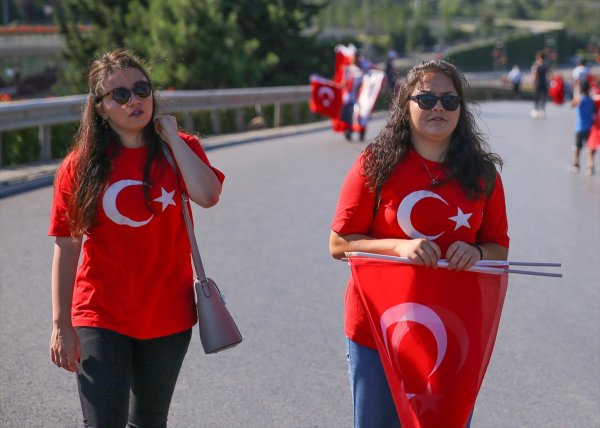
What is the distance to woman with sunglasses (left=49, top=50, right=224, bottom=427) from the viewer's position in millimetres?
4047

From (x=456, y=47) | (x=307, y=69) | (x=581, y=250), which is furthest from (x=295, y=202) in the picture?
(x=456, y=47)

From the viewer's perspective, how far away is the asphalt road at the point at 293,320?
19.6 feet

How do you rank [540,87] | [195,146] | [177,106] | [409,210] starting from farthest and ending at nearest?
[540,87] < [177,106] < [195,146] < [409,210]

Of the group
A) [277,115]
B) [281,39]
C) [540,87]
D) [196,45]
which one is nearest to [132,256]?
[277,115]

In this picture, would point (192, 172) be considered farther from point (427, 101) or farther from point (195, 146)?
point (427, 101)

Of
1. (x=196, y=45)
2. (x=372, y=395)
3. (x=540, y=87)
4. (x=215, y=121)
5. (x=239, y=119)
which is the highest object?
(x=372, y=395)

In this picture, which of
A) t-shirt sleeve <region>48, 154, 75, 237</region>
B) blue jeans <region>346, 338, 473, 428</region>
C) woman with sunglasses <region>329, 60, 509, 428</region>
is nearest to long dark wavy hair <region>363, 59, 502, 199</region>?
woman with sunglasses <region>329, 60, 509, 428</region>

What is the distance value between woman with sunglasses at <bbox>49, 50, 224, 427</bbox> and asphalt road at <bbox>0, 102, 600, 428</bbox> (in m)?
1.67

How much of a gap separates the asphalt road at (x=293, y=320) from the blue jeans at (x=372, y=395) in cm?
181

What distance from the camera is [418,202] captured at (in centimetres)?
386

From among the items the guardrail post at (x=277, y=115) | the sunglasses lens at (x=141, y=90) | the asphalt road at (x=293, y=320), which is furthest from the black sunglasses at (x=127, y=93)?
the guardrail post at (x=277, y=115)

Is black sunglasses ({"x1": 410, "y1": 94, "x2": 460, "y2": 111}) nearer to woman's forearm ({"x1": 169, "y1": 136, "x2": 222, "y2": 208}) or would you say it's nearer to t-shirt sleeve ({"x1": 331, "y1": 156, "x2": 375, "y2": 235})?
t-shirt sleeve ({"x1": 331, "y1": 156, "x2": 375, "y2": 235})

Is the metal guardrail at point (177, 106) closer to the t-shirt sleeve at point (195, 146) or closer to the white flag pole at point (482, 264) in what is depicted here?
the t-shirt sleeve at point (195, 146)

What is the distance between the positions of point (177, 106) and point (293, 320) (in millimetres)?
12313
